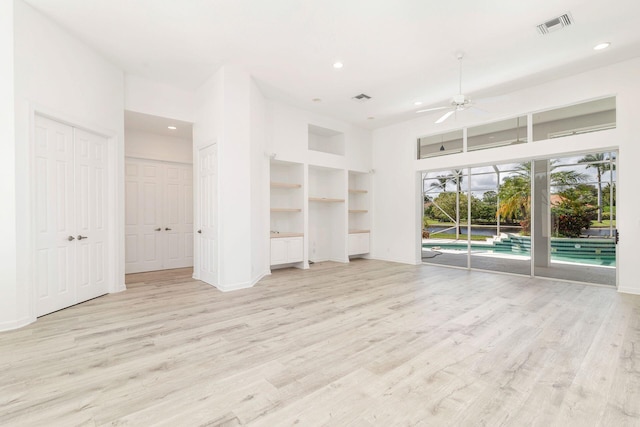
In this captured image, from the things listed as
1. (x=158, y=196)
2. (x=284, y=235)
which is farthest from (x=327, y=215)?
(x=158, y=196)

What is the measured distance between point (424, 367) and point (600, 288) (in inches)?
176

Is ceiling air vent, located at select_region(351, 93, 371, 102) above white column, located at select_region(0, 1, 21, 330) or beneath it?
above

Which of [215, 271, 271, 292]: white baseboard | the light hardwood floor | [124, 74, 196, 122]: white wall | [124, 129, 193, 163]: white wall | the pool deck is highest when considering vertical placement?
[124, 74, 196, 122]: white wall

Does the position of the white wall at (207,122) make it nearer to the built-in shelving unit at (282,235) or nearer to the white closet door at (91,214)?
the white closet door at (91,214)

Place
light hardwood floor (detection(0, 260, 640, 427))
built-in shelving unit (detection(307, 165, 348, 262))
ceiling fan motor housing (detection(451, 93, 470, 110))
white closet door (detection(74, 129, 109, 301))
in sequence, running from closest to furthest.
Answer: light hardwood floor (detection(0, 260, 640, 427)) → white closet door (detection(74, 129, 109, 301)) → ceiling fan motor housing (detection(451, 93, 470, 110)) → built-in shelving unit (detection(307, 165, 348, 262))

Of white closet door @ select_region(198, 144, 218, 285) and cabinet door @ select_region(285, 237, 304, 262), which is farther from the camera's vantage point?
cabinet door @ select_region(285, 237, 304, 262)

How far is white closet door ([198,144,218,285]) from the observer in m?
5.00

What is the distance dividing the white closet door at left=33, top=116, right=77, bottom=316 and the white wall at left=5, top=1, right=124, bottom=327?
0.19 meters

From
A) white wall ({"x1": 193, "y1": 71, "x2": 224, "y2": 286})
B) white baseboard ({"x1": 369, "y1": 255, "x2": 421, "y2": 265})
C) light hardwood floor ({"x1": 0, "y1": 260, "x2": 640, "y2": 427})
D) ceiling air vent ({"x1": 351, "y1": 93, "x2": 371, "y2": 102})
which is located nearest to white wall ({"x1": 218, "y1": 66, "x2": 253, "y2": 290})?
white wall ({"x1": 193, "y1": 71, "x2": 224, "y2": 286})

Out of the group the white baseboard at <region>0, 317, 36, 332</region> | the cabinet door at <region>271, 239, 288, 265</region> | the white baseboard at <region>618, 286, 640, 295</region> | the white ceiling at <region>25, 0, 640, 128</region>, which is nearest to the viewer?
the white baseboard at <region>0, 317, 36, 332</region>

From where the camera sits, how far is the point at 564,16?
356 cm

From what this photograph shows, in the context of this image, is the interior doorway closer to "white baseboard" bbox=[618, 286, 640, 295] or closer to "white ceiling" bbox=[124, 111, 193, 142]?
"white ceiling" bbox=[124, 111, 193, 142]

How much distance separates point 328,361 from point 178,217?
552 cm

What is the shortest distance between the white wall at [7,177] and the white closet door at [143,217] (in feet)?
9.56
